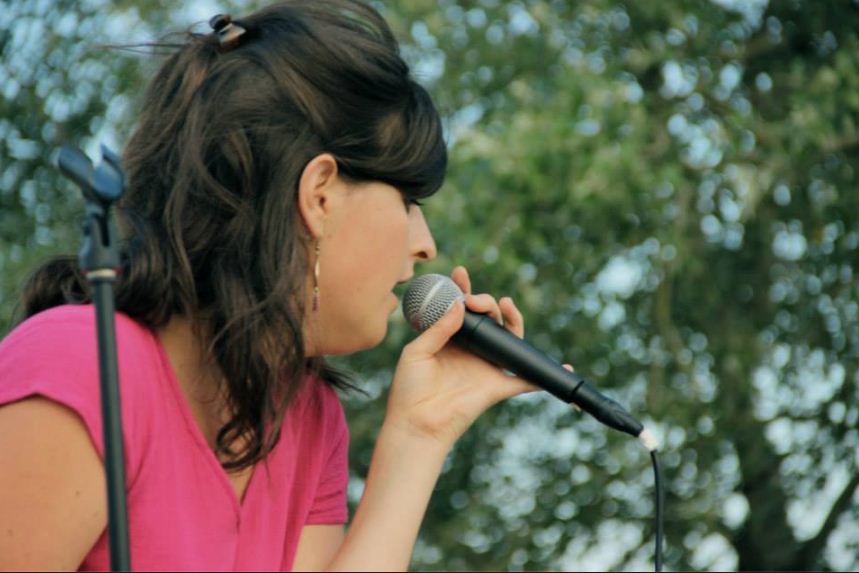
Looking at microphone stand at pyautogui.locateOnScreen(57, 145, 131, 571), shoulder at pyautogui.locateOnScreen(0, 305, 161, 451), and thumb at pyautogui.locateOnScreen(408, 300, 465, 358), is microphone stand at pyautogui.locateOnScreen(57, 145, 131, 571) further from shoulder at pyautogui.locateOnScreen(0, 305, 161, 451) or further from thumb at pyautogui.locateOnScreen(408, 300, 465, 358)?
thumb at pyautogui.locateOnScreen(408, 300, 465, 358)

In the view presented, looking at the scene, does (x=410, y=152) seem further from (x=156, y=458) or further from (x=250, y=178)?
(x=156, y=458)

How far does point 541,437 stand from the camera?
555cm

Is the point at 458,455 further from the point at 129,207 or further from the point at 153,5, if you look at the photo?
the point at 129,207

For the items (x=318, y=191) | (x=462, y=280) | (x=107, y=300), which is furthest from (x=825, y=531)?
(x=107, y=300)

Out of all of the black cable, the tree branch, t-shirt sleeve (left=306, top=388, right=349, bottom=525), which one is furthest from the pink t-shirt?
the tree branch

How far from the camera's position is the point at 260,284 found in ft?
6.06

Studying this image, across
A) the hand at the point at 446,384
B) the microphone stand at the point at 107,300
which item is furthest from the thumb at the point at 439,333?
the microphone stand at the point at 107,300

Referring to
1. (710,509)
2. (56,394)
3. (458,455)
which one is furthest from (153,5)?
(56,394)

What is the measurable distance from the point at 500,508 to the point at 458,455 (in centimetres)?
27

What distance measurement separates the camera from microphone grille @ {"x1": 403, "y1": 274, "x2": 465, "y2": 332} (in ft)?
6.45

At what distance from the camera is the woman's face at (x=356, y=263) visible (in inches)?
73.9

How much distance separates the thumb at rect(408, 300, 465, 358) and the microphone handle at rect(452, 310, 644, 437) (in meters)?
0.03

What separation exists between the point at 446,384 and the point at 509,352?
12 centimetres

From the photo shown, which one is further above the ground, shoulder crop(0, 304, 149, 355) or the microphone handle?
shoulder crop(0, 304, 149, 355)
